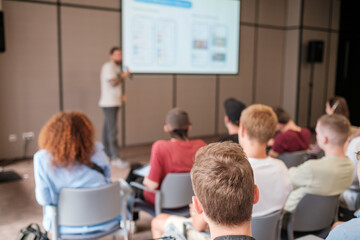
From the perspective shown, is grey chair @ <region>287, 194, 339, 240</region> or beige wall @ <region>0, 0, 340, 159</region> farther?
beige wall @ <region>0, 0, 340, 159</region>

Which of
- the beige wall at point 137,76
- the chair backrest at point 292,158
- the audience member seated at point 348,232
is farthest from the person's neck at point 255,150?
the beige wall at point 137,76

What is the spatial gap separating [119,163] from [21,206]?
1.69m

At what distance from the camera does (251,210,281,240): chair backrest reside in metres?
A: 1.78

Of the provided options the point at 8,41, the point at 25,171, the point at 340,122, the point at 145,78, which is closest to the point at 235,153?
the point at 340,122

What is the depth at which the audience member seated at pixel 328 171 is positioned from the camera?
217cm

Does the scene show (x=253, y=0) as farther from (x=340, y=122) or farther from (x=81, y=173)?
(x=81, y=173)

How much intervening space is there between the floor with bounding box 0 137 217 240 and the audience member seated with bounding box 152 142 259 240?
2026 mm

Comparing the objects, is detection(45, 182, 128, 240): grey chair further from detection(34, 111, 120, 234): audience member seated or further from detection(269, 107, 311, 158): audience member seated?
detection(269, 107, 311, 158): audience member seated

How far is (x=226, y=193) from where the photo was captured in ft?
3.46

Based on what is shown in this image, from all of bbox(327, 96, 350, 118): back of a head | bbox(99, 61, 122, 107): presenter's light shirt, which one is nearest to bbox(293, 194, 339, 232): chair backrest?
bbox(327, 96, 350, 118): back of a head

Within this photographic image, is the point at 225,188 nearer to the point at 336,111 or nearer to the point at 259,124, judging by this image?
the point at 259,124

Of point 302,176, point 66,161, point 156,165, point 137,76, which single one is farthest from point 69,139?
point 137,76

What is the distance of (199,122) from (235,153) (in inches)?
242

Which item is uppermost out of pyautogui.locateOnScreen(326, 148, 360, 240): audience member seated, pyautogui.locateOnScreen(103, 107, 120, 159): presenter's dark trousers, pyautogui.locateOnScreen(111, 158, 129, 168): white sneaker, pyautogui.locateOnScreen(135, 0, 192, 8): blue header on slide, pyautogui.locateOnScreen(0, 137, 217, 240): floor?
pyautogui.locateOnScreen(135, 0, 192, 8): blue header on slide
